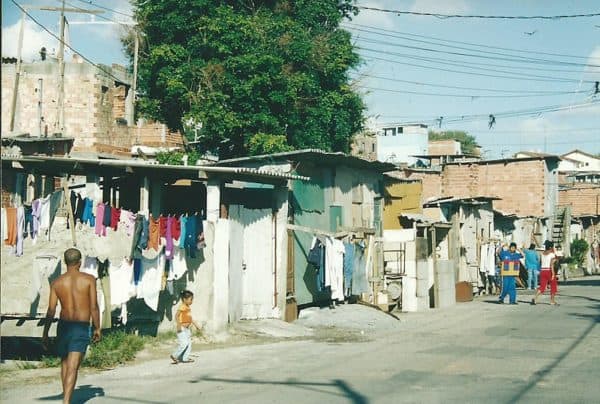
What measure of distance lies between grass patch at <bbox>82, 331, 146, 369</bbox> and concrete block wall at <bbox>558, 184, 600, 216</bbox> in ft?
151

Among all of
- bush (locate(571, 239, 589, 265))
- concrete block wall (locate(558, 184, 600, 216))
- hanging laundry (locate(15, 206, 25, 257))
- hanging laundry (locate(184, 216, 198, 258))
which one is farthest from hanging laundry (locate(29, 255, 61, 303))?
concrete block wall (locate(558, 184, 600, 216))

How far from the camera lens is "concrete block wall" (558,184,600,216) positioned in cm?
5453

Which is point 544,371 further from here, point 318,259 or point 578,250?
point 578,250

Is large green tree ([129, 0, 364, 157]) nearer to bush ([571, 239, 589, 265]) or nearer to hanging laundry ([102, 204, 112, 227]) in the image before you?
hanging laundry ([102, 204, 112, 227])

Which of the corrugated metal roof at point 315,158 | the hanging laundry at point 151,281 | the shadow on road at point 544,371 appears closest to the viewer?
the shadow on road at point 544,371

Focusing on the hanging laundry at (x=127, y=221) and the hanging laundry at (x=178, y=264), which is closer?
the hanging laundry at (x=127, y=221)

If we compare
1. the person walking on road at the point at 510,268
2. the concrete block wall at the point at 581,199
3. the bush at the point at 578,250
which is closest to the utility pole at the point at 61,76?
the person walking on road at the point at 510,268

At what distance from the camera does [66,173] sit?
14.0 meters

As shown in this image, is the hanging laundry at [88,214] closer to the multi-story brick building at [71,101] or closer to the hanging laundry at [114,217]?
the hanging laundry at [114,217]

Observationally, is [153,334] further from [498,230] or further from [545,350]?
[498,230]

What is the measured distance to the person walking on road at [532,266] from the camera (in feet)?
101

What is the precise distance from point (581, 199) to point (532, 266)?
83.4 feet

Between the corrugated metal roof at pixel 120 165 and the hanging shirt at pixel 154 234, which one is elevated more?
the corrugated metal roof at pixel 120 165

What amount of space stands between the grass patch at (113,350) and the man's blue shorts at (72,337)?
3.29m
